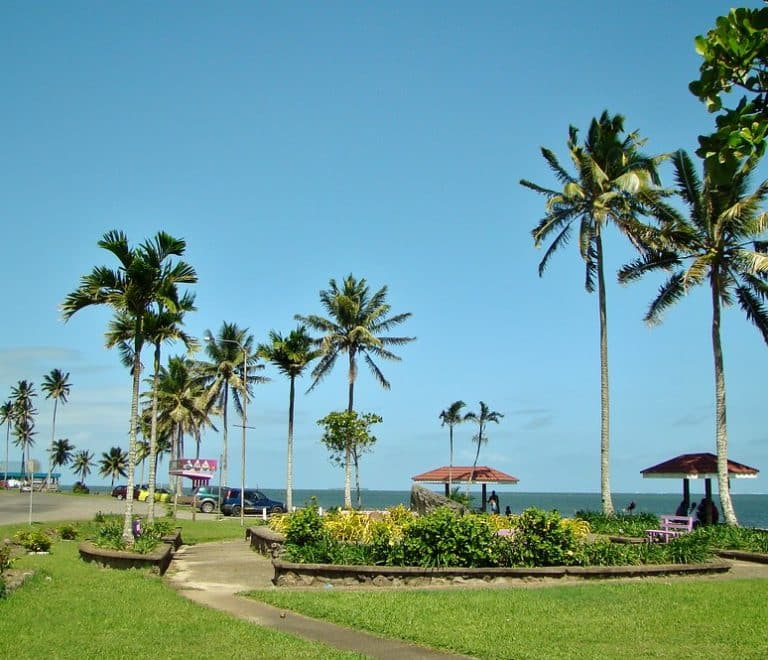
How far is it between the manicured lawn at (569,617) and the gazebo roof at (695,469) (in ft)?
47.3

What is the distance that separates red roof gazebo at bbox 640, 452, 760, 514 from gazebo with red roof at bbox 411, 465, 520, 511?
15.5m

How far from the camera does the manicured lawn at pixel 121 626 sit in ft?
29.2

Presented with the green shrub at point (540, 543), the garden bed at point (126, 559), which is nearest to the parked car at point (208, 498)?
the garden bed at point (126, 559)

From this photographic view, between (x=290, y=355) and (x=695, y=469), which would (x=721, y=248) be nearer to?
(x=695, y=469)

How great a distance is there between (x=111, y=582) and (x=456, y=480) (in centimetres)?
3252

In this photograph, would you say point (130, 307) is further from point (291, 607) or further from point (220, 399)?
point (220, 399)

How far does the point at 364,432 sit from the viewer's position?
40469 mm

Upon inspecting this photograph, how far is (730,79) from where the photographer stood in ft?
12.1

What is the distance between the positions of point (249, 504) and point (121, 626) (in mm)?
40160

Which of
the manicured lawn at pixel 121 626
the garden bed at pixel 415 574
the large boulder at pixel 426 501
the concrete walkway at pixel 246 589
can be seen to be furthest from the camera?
the large boulder at pixel 426 501

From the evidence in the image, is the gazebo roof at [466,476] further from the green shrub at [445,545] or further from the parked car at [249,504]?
the green shrub at [445,545]

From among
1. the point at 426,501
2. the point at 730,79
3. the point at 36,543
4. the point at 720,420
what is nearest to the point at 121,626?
the point at 730,79

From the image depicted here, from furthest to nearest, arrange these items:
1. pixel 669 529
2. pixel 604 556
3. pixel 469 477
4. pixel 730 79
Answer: pixel 469 477 < pixel 669 529 < pixel 604 556 < pixel 730 79

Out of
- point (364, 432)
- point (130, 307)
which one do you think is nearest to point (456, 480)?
point (364, 432)
